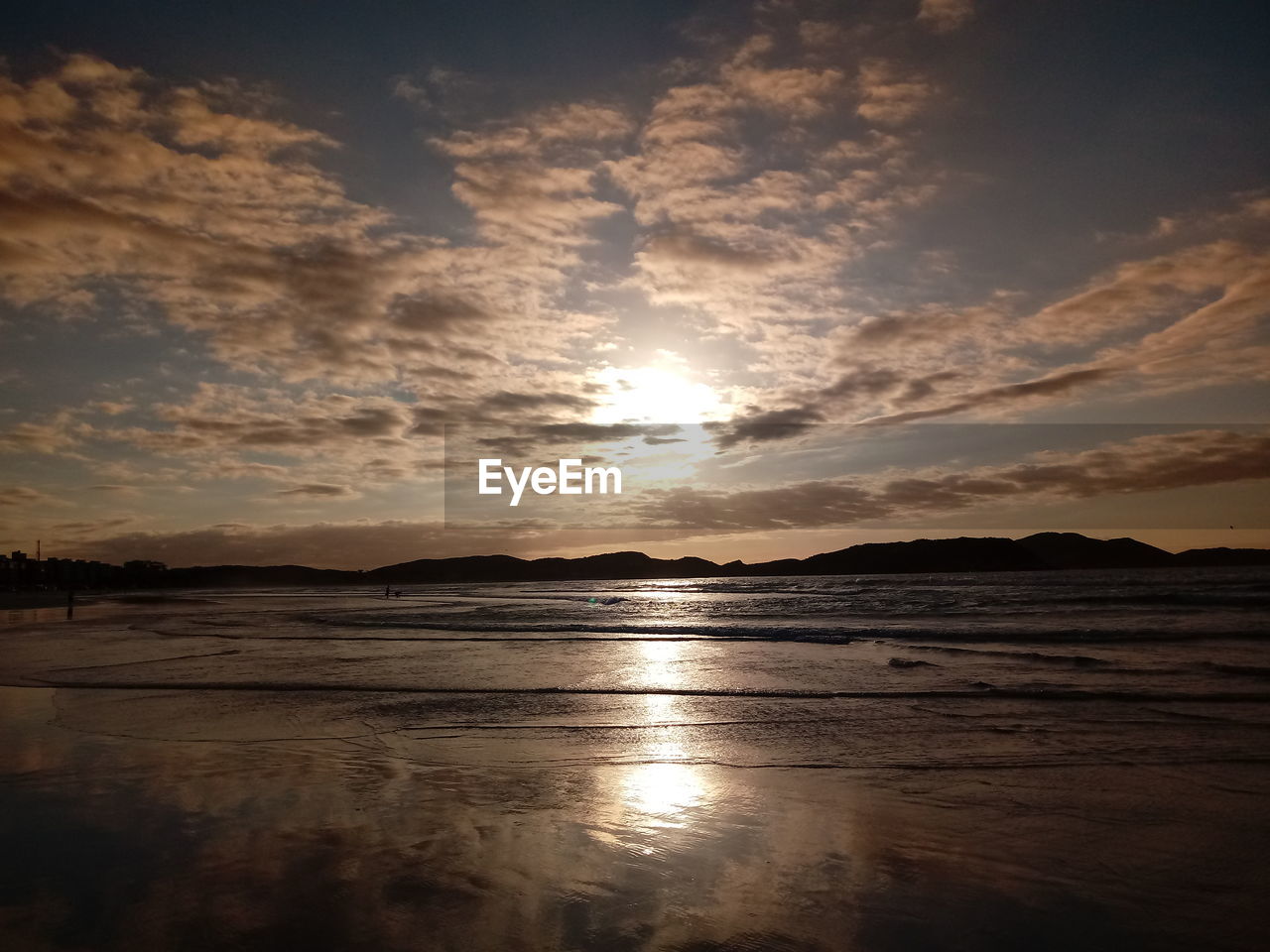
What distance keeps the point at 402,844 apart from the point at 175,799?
298 centimetres

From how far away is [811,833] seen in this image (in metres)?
6.61

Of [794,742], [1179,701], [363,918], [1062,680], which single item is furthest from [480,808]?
[1062,680]

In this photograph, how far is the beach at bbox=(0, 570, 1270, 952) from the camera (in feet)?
16.0

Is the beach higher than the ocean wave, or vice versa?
the beach

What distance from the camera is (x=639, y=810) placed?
23.9ft

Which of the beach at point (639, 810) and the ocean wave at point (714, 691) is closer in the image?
the beach at point (639, 810)

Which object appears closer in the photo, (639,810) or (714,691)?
(639,810)

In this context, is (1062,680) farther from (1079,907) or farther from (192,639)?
(192,639)

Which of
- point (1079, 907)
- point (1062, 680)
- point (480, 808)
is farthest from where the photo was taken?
point (1062, 680)

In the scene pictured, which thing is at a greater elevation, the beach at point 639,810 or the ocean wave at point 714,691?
the beach at point 639,810

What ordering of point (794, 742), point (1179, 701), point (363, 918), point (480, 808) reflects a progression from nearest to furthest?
point (363, 918), point (480, 808), point (794, 742), point (1179, 701)

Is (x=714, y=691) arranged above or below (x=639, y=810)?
below

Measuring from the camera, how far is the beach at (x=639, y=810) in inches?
192

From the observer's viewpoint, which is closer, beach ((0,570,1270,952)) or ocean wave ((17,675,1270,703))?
→ beach ((0,570,1270,952))
